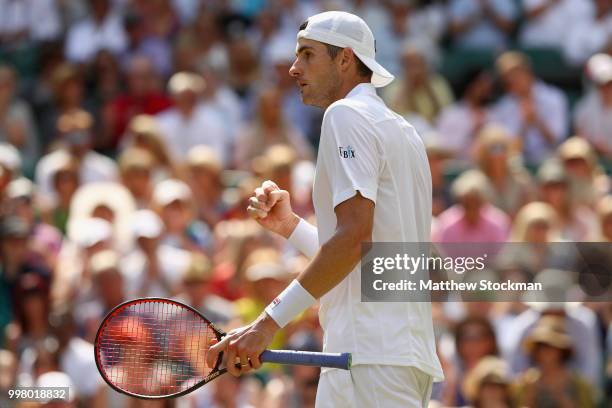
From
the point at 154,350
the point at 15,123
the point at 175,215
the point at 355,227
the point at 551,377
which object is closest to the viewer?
the point at 355,227

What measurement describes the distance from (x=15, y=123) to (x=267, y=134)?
2298 mm

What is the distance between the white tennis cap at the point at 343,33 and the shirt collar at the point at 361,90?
0.06 meters

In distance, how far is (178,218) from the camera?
31.9ft

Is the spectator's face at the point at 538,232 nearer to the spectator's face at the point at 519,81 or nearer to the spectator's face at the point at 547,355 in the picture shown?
the spectator's face at the point at 547,355

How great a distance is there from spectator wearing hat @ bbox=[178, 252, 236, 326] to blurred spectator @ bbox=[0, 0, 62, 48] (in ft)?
16.2

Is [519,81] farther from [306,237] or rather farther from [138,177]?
[306,237]

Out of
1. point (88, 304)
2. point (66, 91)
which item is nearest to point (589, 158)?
point (88, 304)

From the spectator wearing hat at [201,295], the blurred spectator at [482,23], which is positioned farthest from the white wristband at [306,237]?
the blurred spectator at [482,23]

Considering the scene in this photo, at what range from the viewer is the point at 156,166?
1067cm

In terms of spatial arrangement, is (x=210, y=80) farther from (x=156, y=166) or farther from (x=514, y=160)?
(x=514, y=160)

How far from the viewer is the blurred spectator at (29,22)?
43.0 feet

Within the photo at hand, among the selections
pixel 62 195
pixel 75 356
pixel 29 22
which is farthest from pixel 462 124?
pixel 29 22

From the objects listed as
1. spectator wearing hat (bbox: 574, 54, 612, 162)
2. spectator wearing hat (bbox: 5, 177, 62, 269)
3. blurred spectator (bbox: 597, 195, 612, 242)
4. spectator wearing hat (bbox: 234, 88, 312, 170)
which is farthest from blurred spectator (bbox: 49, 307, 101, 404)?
spectator wearing hat (bbox: 574, 54, 612, 162)

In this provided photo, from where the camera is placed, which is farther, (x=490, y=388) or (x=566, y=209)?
(x=566, y=209)
